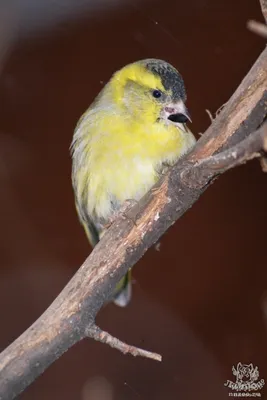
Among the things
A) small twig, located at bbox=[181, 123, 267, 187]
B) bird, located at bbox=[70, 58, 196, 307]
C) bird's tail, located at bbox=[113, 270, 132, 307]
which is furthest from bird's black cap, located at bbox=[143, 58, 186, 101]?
bird's tail, located at bbox=[113, 270, 132, 307]

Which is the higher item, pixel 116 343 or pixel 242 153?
pixel 242 153

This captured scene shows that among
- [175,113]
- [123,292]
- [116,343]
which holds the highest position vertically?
[175,113]

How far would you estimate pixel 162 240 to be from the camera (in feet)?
6.91

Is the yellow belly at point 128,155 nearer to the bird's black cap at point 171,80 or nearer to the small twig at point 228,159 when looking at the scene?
the bird's black cap at point 171,80

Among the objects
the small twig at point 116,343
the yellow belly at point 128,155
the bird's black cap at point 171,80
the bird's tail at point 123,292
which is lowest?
the bird's tail at point 123,292

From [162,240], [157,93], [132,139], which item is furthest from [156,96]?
[162,240]

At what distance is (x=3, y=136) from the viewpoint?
2084mm

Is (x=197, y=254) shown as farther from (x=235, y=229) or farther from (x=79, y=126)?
(x=79, y=126)

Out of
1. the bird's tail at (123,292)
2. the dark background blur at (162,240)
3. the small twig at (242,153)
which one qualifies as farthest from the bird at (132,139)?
the dark background blur at (162,240)

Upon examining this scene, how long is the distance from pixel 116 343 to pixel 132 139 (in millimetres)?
Result: 512

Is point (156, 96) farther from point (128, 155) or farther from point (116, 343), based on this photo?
point (116, 343)

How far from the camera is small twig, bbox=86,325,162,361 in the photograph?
103cm

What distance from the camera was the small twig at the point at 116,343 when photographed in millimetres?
1032

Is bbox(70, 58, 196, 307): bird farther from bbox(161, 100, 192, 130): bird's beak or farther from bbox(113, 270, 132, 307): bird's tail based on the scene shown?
bbox(113, 270, 132, 307): bird's tail
